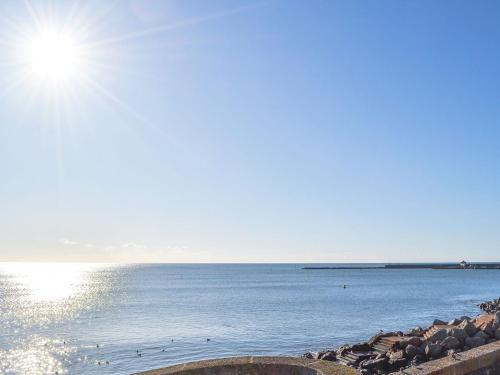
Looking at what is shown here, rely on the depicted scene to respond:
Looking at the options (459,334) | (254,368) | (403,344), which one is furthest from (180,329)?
(254,368)

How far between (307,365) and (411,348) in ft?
49.0

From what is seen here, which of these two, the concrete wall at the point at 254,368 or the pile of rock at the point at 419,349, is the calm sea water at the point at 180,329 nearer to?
the pile of rock at the point at 419,349

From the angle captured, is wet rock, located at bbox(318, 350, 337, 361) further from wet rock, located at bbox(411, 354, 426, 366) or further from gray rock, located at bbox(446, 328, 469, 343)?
gray rock, located at bbox(446, 328, 469, 343)

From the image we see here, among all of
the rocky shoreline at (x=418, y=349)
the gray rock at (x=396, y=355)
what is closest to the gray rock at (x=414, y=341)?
the rocky shoreline at (x=418, y=349)

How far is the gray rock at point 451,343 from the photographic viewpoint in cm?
1814

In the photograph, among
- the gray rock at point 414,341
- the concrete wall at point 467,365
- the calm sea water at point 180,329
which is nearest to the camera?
the concrete wall at point 467,365

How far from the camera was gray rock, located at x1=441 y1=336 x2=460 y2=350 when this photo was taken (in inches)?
714

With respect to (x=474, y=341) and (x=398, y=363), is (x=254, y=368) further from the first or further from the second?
(x=474, y=341)

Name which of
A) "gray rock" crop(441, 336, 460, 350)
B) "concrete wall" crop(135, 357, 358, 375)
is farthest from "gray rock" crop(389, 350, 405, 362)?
"concrete wall" crop(135, 357, 358, 375)

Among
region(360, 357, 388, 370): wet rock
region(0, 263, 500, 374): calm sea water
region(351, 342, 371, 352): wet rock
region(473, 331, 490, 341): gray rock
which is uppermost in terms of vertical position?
region(473, 331, 490, 341): gray rock

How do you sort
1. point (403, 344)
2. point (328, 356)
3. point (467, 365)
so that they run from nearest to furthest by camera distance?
1. point (467, 365)
2. point (403, 344)
3. point (328, 356)

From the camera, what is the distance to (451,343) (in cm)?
1825

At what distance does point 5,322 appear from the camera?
161 ft

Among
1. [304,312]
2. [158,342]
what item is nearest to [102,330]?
[158,342]
